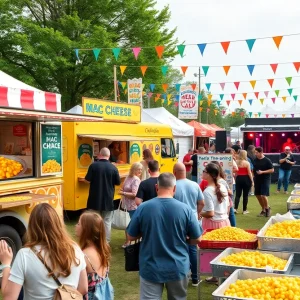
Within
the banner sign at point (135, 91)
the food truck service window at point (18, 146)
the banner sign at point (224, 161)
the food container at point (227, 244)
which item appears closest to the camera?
the food container at point (227, 244)

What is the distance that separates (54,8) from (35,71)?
4088 mm

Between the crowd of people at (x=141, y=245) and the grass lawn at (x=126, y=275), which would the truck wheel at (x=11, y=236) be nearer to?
the grass lawn at (x=126, y=275)

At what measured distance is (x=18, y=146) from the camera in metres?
7.61

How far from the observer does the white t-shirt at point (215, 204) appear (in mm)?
6230

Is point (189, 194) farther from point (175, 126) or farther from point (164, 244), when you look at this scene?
point (175, 126)

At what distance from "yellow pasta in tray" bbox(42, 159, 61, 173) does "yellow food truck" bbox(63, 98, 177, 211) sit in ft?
9.22

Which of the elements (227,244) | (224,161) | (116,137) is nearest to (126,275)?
(227,244)

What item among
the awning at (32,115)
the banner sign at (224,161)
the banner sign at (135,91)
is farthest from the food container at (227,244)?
the banner sign at (135,91)

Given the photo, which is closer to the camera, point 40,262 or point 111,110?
point 40,262

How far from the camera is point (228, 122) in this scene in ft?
332

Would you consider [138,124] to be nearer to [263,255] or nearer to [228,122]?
[263,255]

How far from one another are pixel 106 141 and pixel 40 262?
9514 mm

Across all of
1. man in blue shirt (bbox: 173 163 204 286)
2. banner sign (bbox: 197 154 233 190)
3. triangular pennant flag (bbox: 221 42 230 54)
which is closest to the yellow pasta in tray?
man in blue shirt (bbox: 173 163 204 286)

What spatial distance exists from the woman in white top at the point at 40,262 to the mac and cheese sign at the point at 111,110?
26.2ft
